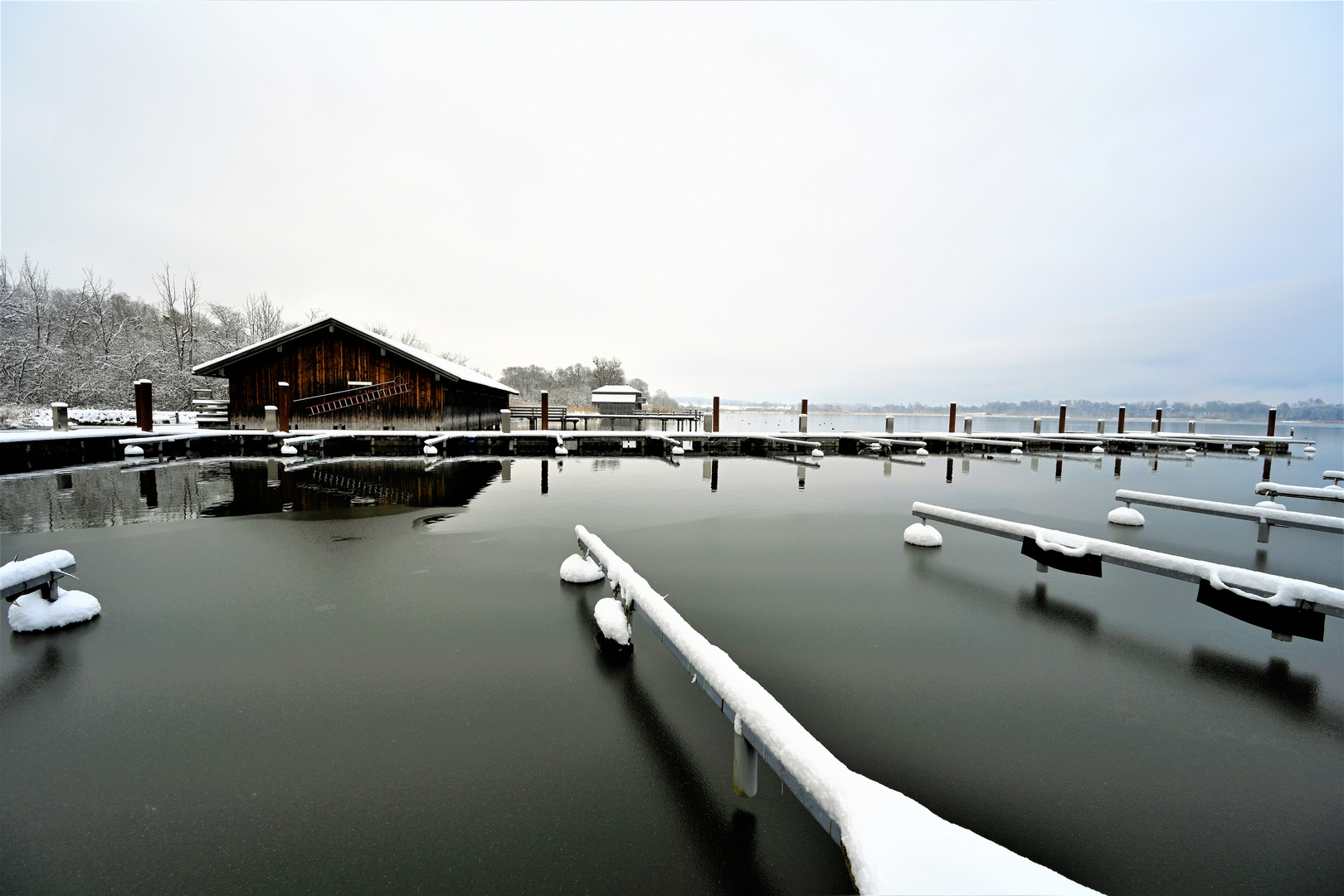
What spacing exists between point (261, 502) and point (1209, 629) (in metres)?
14.1

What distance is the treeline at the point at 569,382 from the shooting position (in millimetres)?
74938

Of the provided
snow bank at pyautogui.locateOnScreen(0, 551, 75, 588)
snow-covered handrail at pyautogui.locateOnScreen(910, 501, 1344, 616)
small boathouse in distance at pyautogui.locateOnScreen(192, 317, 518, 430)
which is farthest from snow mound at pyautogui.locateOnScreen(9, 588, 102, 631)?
small boathouse in distance at pyautogui.locateOnScreen(192, 317, 518, 430)

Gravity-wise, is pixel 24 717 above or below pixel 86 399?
below

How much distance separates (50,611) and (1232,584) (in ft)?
33.1

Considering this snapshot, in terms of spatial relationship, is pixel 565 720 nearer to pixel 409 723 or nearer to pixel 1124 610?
pixel 409 723

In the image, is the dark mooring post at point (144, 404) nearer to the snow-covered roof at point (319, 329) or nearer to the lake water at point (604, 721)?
the snow-covered roof at point (319, 329)

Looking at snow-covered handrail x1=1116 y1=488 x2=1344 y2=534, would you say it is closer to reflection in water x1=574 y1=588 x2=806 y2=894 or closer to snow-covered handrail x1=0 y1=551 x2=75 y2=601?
reflection in water x1=574 y1=588 x2=806 y2=894

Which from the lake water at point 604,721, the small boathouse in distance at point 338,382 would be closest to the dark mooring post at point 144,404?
the small boathouse in distance at point 338,382

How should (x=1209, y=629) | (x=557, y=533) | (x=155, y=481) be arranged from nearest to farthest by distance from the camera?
(x=1209, y=629)
(x=557, y=533)
(x=155, y=481)

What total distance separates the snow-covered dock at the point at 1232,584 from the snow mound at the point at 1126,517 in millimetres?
4607

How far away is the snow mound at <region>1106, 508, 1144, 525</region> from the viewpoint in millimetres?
9273

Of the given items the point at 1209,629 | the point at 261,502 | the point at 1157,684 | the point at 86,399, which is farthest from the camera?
the point at 86,399

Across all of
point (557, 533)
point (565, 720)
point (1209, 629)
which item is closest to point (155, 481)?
point (557, 533)

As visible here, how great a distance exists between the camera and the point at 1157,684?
13.7ft
